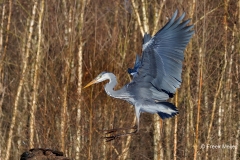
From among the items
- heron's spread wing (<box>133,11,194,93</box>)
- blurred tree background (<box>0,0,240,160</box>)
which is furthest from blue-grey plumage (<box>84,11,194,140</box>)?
blurred tree background (<box>0,0,240,160</box>)

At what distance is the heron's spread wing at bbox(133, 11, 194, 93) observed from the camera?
27.1 ft

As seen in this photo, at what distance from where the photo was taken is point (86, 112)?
Result: 1237 centimetres

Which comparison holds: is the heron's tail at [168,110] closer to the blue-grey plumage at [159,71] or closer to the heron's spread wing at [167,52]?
the blue-grey plumage at [159,71]

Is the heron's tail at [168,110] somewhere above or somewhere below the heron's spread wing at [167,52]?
below

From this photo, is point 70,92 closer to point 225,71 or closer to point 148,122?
point 225,71

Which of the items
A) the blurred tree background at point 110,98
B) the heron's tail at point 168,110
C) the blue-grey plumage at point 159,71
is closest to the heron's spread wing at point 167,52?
the blue-grey plumage at point 159,71

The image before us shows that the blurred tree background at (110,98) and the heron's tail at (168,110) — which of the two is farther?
the blurred tree background at (110,98)

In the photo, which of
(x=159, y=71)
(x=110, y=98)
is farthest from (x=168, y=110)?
(x=110, y=98)

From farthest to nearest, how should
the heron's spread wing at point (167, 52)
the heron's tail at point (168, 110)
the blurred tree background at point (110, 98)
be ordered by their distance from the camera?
the blurred tree background at point (110, 98) → the heron's tail at point (168, 110) → the heron's spread wing at point (167, 52)

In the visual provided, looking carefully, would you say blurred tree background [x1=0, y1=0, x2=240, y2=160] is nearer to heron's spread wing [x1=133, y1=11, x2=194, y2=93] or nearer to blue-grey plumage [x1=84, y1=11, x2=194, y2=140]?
blue-grey plumage [x1=84, y1=11, x2=194, y2=140]

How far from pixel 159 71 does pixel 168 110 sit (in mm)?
Answer: 706

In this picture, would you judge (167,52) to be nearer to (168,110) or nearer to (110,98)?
(168,110)

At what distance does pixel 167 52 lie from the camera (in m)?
8.41

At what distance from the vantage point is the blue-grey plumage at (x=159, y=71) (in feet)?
27.3
